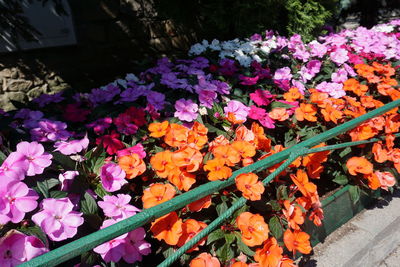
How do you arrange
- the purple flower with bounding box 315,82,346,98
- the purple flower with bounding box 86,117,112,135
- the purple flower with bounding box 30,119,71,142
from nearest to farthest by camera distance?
the purple flower with bounding box 30,119,71,142
the purple flower with bounding box 86,117,112,135
the purple flower with bounding box 315,82,346,98

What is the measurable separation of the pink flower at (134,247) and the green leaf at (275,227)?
543mm

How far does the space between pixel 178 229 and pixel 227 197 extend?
291 millimetres

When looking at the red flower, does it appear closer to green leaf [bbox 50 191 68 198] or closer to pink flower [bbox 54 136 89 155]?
pink flower [bbox 54 136 89 155]

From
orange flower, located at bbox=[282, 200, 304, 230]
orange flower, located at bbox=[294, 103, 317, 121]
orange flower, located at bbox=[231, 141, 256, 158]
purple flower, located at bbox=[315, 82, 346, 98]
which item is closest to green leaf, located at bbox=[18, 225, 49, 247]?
orange flower, located at bbox=[231, 141, 256, 158]

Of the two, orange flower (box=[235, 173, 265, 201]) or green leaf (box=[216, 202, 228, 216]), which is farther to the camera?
green leaf (box=[216, 202, 228, 216])

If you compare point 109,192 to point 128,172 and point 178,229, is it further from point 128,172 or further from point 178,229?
point 178,229

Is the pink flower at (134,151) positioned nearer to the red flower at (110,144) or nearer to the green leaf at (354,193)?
the red flower at (110,144)

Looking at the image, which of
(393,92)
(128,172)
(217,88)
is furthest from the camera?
(393,92)

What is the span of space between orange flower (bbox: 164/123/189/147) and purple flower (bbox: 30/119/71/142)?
1.51 feet

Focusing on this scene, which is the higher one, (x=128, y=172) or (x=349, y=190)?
(x=128, y=172)

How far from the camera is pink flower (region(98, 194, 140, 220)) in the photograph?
1090mm

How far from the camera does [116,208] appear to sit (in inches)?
43.9

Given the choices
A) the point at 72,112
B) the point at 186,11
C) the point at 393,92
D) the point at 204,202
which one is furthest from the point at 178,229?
the point at 186,11

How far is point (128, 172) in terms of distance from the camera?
127 cm
